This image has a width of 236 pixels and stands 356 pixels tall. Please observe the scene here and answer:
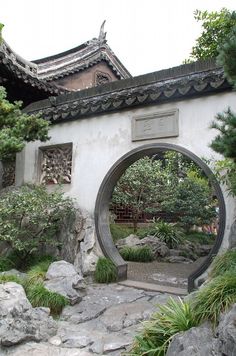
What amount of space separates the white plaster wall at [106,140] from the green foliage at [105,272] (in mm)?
1227

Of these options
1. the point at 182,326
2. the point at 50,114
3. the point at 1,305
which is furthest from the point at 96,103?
the point at 182,326

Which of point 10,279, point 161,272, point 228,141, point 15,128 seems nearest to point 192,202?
point 161,272

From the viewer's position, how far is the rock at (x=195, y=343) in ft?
10.4

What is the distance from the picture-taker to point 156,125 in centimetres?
696

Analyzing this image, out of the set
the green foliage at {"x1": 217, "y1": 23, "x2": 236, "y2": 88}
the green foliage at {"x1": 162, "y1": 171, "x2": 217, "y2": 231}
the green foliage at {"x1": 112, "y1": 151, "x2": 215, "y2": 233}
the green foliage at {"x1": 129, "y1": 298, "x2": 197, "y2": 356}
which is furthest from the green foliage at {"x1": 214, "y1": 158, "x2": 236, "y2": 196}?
the green foliage at {"x1": 162, "y1": 171, "x2": 217, "y2": 231}

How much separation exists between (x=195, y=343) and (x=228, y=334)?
452mm

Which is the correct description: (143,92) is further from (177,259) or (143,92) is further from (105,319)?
(177,259)

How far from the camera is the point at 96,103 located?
7812 millimetres

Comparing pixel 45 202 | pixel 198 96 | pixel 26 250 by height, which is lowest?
pixel 26 250

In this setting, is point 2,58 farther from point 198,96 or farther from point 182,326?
point 182,326

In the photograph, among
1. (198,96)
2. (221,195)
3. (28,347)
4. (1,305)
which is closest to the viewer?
(28,347)

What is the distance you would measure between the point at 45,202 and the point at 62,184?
3.59ft

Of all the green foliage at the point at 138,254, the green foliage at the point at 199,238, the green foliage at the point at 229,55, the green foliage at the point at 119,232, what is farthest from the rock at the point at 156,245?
the green foliage at the point at 229,55

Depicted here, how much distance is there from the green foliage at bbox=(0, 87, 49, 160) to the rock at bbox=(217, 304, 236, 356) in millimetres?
5102
